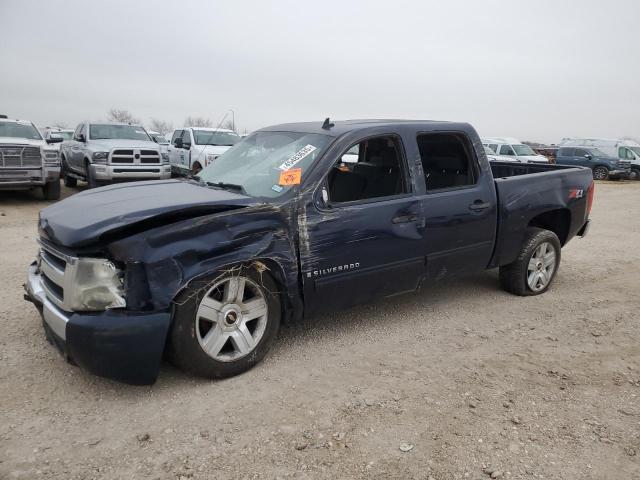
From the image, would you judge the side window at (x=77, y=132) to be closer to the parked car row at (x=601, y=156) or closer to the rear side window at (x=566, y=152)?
the parked car row at (x=601, y=156)

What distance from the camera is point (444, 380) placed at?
3.40 m

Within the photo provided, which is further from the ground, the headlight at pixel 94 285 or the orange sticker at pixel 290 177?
the orange sticker at pixel 290 177

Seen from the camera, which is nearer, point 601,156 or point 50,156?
point 50,156

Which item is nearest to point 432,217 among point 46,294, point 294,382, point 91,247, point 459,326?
point 459,326

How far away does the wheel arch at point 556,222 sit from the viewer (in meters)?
5.34

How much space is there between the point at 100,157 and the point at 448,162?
10.2m

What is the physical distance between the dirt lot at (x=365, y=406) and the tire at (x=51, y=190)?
8.40 m

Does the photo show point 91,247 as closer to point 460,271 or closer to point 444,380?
point 444,380

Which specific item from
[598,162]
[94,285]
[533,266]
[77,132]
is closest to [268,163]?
[94,285]

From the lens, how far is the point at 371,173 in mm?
4441

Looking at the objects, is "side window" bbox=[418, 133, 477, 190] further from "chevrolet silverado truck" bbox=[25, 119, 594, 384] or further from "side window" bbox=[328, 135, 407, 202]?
"side window" bbox=[328, 135, 407, 202]

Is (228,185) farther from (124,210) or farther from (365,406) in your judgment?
(365,406)

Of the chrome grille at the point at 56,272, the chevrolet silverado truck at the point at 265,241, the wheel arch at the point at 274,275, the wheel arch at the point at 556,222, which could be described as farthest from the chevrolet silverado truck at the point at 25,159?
the wheel arch at the point at 556,222

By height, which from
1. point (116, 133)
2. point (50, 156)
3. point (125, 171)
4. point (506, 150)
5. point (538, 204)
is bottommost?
point (538, 204)
